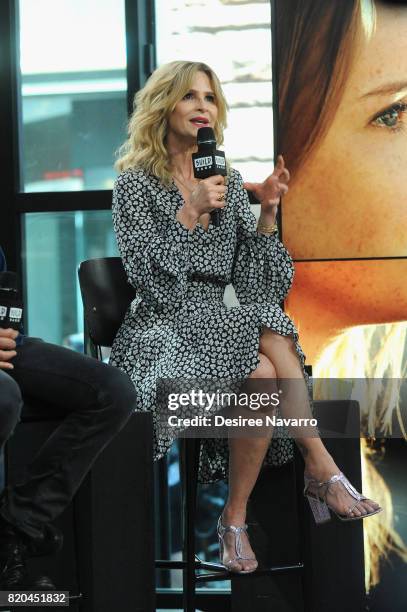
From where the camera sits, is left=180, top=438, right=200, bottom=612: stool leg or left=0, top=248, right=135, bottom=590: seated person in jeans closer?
left=0, top=248, right=135, bottom=590: seated person in jeans

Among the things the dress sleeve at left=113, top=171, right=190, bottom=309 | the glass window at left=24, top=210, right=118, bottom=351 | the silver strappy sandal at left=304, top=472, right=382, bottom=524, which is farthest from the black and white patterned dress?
the glass window at left=24, top=210, right=118, bottom=351

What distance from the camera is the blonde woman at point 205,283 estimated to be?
7.72 feet

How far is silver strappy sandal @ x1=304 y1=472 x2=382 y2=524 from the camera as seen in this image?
2264 mm

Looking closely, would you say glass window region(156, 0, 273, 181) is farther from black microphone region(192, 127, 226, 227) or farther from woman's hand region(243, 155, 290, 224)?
black microphone region(192, 127, 226, 227)

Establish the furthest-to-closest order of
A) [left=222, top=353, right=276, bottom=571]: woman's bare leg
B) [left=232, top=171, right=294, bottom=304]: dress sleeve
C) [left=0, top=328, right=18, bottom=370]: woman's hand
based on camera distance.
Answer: [left=232, top=171, right=294, bottom=304]: dress sleeve → [left=222, top=353, right=276, bottom=571]: woman's bare leg → [left=0, top=328, right=18, bottom=370]: woman's hand

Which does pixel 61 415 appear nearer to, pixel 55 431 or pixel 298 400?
pixel 55 431

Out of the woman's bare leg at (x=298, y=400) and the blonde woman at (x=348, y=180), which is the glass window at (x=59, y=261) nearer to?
the blonde woman at (x=348, y=180)

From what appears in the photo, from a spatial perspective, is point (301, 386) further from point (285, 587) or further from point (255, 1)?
point (255, 1)

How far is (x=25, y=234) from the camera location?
329 centimetres

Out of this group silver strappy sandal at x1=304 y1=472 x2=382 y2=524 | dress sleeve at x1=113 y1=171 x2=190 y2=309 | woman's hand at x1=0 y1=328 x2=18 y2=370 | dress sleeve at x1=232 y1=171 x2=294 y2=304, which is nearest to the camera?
woman's hand at x1=0 y1=328 x2=18 y2=370

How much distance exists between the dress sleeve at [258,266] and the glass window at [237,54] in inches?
20.8

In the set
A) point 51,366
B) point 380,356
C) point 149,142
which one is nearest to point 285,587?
point 380,356

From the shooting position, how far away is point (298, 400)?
2330 mm

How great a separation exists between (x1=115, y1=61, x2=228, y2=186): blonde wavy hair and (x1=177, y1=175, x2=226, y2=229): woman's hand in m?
0.26
